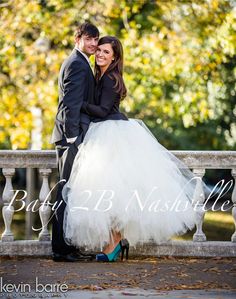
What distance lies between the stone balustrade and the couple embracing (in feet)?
1.00

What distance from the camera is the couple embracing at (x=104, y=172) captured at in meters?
6.74

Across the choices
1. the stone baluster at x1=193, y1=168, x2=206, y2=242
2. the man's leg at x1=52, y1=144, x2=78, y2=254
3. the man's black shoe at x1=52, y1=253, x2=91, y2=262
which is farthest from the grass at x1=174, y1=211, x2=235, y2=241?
the man's leg at x1=52, y1=144, x2=78, y2=254

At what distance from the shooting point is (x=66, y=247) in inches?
273

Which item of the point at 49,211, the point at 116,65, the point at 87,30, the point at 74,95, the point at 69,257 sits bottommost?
the point at 69,257

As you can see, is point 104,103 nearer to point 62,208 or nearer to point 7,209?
point 62,208

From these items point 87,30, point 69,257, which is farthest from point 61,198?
point 87,30

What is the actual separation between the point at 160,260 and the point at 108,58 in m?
2.12

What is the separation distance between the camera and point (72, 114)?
6.73m

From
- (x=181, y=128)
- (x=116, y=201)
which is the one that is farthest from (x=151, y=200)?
(x=181, y=128)

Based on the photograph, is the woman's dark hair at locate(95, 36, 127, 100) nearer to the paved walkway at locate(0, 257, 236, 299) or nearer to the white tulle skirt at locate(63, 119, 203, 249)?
the white tulle skirt at locate(63, 119, 203, 249)

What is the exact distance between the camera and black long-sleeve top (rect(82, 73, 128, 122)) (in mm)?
6926

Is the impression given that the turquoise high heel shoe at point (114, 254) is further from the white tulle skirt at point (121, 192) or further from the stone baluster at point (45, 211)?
the stone baluster at point (45, 211)

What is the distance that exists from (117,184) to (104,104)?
81 cm

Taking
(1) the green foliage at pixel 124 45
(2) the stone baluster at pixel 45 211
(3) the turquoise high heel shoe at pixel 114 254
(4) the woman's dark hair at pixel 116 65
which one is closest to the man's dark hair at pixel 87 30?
(4) the woman's dark hair at pixel 116 65
